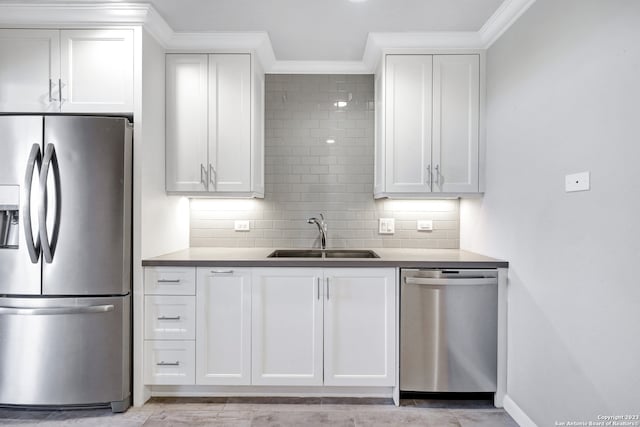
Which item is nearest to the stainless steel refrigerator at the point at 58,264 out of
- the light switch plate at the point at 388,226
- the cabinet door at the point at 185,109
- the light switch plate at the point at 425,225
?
the cabinet door at the point at 185,109

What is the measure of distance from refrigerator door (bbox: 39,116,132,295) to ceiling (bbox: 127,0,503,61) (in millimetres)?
862

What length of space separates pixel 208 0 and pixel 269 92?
95 centimetres

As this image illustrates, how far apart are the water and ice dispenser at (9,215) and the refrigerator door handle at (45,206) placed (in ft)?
0.60

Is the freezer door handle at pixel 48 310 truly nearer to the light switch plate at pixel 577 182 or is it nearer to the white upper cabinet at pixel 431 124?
the white upper cabinet at pixel 431 124

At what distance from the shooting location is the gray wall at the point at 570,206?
4.50 feet

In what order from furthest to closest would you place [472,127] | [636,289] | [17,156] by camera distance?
[472,127], [17,156], [636,289]

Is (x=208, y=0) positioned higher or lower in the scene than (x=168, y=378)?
higher

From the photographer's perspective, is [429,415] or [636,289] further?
[429,415]

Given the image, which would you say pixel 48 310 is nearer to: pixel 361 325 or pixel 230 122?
pixel 230 122

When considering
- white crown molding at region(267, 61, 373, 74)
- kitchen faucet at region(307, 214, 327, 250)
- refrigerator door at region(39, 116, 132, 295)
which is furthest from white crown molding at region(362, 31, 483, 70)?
refrigerator door at region(39, 116, 132, 295)

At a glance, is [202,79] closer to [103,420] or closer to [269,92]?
[269,92]

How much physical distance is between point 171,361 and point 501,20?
3.00 m

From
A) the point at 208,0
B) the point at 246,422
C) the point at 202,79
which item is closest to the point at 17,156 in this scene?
the point at 202,79

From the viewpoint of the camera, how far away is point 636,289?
52.0 inches
